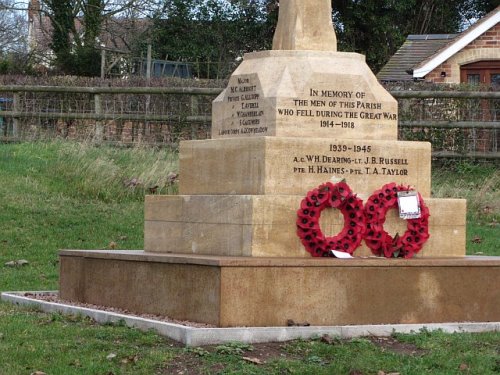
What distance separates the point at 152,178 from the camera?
1933 cm

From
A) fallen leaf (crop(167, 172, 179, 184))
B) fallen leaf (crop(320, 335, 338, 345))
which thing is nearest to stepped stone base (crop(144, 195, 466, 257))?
fallen leaf (crop(320, 335, 338, 345))

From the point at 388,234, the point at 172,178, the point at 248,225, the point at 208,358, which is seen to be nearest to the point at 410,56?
the point at 172,178

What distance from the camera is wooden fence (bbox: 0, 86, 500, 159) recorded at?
21.6 metres

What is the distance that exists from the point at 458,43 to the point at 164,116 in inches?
409

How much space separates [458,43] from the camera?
3019 centimetres

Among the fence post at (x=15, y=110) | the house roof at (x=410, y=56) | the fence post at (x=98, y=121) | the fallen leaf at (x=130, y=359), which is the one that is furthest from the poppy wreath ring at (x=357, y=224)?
the house roof at (x=410, y=56)

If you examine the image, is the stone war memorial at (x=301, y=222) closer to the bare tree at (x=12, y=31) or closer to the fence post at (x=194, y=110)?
the fence post at (x=194, y=110)

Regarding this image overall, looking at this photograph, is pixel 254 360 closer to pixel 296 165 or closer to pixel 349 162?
pixel 296 165

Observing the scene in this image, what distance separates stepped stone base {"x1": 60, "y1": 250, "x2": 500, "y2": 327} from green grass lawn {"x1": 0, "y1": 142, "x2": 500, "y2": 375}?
1.92 feet

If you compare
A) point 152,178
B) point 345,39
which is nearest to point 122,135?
point 152,178

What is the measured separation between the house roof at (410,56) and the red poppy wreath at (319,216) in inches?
810

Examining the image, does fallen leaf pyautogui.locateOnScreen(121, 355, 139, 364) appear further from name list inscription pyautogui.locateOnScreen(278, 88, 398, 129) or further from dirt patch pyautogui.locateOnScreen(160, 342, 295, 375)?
name list inscription pyautogui.locateOnScreen(278, 88, 398, 129)

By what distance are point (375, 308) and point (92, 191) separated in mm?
9611

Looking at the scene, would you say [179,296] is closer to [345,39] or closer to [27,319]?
[27,319]
